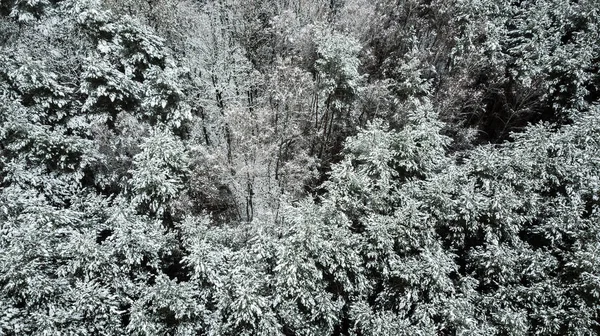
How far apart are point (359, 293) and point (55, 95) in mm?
15821

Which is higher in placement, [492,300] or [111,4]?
[111,4]

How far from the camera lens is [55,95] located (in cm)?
1677

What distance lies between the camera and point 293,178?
2222 cm

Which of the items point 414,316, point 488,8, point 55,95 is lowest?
point 414,316

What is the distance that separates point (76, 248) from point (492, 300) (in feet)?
50.4

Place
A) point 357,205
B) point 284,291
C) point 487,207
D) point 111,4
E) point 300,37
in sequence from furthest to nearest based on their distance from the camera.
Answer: point 300,37, point 111,4, point 357,205, point 487,207, point 284,291

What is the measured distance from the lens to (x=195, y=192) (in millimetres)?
19938

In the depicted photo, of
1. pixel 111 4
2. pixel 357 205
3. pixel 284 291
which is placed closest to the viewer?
pixel 284 291

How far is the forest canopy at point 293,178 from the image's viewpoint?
44.4 feet

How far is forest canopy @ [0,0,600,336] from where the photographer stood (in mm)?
13523

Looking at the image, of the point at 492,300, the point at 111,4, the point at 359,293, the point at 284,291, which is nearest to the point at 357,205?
the point at 359,293

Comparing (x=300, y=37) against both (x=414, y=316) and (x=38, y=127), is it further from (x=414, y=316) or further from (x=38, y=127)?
(x=414, y=316)

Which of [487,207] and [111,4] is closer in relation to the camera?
[487,207]

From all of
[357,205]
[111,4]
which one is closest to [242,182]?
[357,205]
